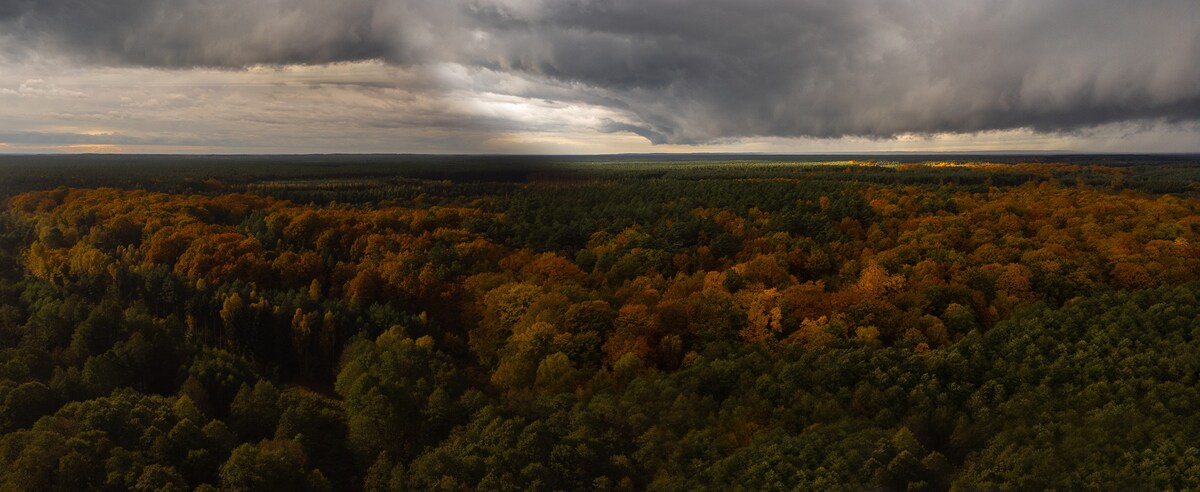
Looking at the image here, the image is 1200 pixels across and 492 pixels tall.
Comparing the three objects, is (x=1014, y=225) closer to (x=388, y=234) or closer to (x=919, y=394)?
(x=919, y=394)

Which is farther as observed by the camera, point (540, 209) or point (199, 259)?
point (540, 209)

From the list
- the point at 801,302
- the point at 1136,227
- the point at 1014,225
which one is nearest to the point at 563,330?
the point at 801,302

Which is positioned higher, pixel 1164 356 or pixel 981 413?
pixel 1164 356

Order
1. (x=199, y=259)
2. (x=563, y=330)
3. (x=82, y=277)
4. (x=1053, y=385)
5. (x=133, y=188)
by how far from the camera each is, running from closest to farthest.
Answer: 1. (x=1053, y=385)
2. (x=563, y=330)
3. (x=82, y=277)
4. (x=199, y=259)
5. (x=133, y=188)

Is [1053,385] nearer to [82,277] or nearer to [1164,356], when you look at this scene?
[1164,356]

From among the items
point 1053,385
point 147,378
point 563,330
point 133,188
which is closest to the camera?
point 1053,385

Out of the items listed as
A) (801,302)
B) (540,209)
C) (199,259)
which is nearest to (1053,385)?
(801,302)
